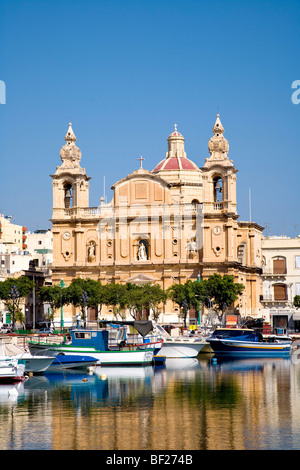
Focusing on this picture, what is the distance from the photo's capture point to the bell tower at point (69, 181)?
94.6 meters

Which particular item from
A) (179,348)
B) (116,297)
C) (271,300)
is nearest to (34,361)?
(179,348)

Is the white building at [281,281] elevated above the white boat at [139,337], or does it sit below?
above

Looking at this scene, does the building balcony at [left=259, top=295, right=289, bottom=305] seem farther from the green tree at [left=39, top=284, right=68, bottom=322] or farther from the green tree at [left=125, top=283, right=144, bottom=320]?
the green tree at [left=39, top=284, right=68, bottom=322]

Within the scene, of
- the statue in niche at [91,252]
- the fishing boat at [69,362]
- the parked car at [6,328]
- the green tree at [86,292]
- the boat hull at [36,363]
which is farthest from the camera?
the statue in niche at [91,252]

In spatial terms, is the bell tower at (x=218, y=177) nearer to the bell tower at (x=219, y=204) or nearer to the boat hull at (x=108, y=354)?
the bell tower at (x=219, y=204)

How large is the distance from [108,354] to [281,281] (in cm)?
4596

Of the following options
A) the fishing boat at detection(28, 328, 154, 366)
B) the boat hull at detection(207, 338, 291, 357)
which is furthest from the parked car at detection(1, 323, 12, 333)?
the fishing boat at detection(28, 328, 154, 366)

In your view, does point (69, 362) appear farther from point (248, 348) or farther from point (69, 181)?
point (69, 181)

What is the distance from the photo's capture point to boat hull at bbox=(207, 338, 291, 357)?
64.5 metres

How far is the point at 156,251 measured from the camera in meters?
91.5

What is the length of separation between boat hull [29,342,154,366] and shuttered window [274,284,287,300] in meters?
43.3

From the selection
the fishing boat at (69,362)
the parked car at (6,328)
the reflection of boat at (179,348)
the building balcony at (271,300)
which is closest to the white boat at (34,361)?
the fishing boat at (69,362)

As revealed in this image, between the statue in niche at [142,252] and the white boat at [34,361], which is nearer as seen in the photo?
the white boat at [34,361]
